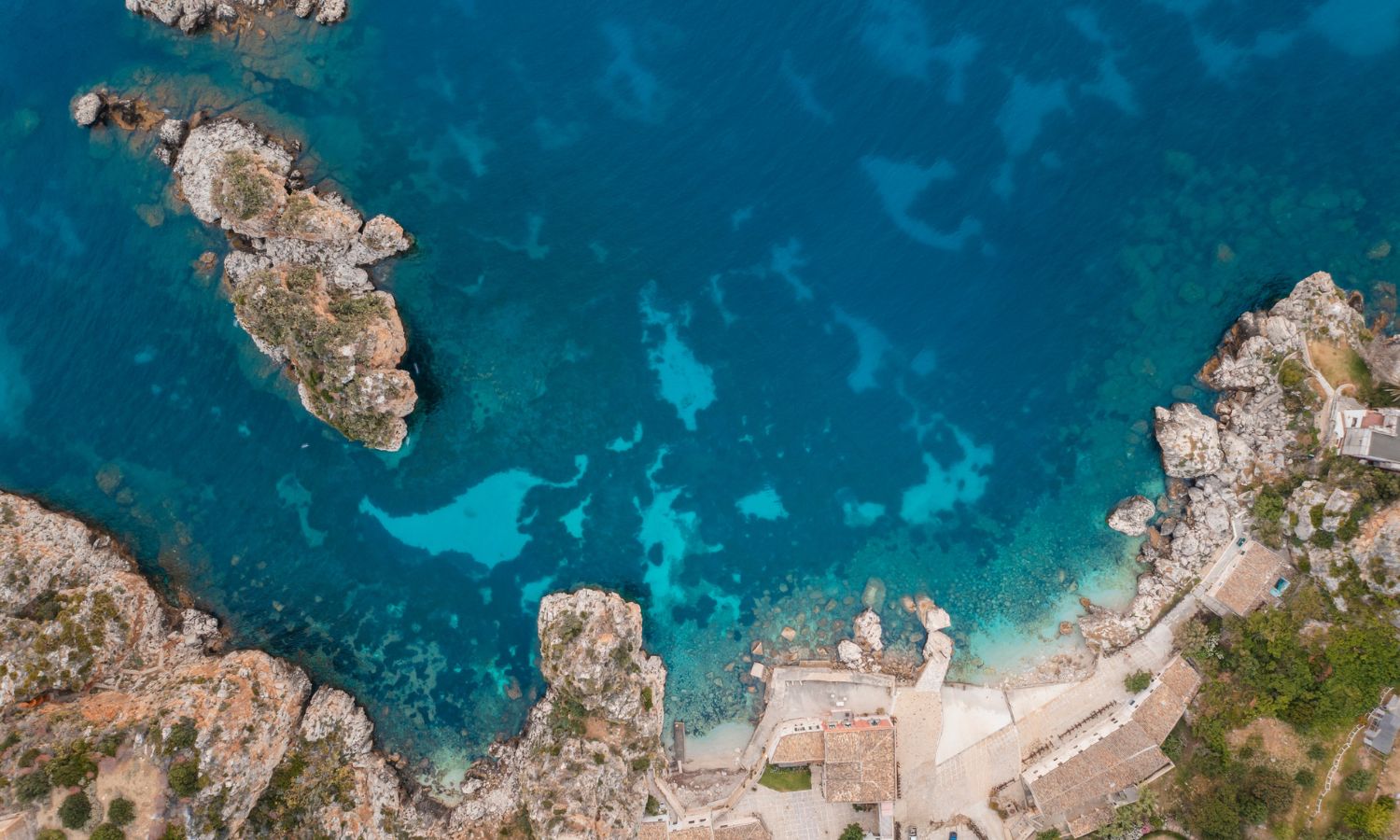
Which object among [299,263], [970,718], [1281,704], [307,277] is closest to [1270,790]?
[1281,704]

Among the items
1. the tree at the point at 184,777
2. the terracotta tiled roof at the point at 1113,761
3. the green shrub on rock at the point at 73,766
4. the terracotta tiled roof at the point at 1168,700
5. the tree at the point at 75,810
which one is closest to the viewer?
the tree at the point at 75,810

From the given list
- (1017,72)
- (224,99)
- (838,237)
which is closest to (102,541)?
(224,99)

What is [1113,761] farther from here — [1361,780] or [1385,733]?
[1385,733]

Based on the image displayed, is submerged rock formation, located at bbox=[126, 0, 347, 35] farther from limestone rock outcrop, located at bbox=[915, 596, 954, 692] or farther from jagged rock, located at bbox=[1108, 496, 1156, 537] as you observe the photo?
jagged rock, located at bbox=[1108, 496, 1156, 537]

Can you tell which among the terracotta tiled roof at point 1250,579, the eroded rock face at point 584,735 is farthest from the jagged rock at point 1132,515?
the eroded rock face at point 584,735

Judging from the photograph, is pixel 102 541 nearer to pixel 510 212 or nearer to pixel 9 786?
pixel 9 786

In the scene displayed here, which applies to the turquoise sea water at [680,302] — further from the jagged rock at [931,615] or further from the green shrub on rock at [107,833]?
the green shrub on rock at [107,833]
